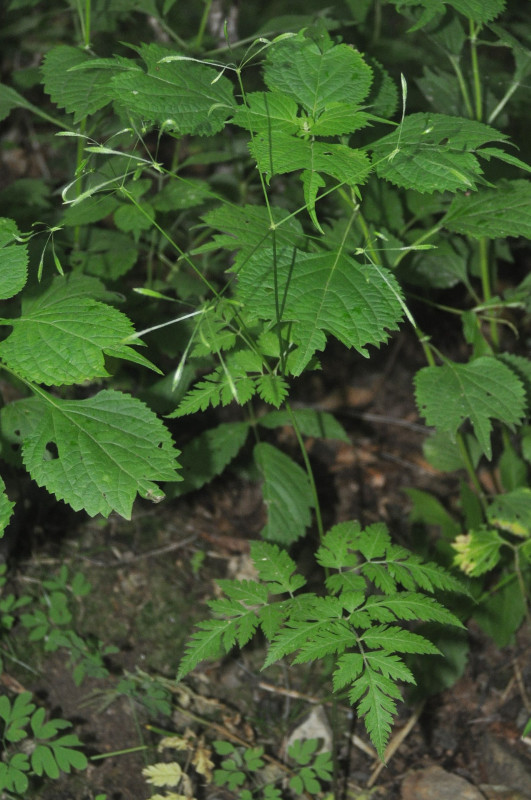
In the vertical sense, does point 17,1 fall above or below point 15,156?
above

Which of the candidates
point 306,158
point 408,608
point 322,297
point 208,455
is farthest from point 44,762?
point 306,158

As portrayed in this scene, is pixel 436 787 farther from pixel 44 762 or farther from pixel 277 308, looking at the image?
pixel 277 308

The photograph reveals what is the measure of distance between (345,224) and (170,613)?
4.69ft

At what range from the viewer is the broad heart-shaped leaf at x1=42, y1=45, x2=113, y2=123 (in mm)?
1974

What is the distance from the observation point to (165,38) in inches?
131

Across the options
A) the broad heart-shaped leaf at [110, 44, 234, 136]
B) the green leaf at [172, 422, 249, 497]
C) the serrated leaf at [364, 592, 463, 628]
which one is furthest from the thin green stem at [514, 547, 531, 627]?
the broad heart-shaped leaf at [110, 44, 234, 136]

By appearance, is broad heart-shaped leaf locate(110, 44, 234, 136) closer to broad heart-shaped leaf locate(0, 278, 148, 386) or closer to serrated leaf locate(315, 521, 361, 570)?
broad heart-shaped leaf locate(0, 278, 148, 386)

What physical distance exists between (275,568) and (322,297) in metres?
0.70

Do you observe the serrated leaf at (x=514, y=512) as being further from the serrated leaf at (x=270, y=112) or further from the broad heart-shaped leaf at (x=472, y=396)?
the serrated leaf at (x=270, y=112)

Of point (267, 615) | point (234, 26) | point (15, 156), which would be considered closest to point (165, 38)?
point (234, 26)

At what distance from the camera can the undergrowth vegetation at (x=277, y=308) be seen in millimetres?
1535

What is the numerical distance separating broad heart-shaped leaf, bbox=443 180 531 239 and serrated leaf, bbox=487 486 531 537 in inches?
35.1

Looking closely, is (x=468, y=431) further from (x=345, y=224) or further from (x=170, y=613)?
(x=170, y=613)

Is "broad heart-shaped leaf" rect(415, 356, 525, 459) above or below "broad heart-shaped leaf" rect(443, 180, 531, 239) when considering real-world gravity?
below
